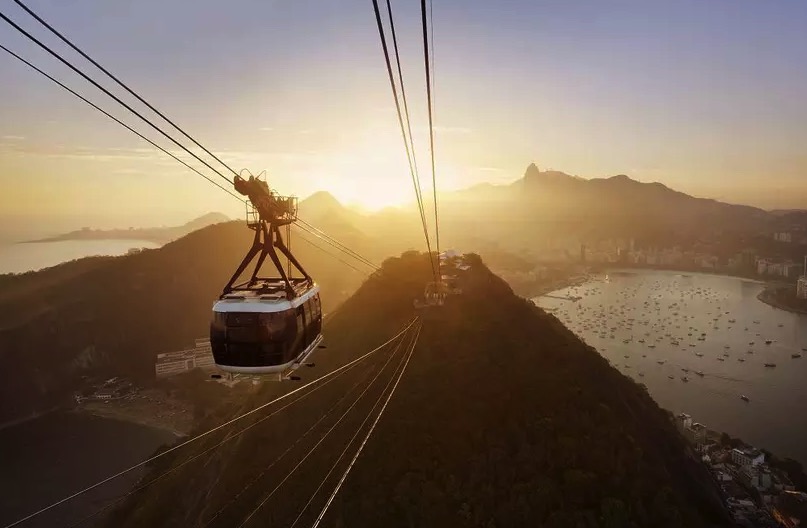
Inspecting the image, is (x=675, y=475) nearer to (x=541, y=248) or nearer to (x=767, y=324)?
(x=767, y=324)

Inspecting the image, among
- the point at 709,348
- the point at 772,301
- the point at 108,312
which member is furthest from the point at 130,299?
the point at 772,301

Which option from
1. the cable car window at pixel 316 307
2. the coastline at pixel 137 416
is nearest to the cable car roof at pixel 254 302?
the cable car window at pixel 316 307

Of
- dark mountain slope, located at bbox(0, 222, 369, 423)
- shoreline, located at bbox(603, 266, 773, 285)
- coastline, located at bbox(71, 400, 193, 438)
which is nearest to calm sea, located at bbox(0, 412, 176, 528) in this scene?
coastline, located at bbox(71, 400, 193, 438)

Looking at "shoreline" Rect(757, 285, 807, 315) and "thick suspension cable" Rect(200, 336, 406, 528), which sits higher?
"thick suspension cable" Rect(200, 336, 406, 528)

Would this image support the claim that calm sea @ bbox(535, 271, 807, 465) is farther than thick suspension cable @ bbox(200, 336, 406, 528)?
Yes

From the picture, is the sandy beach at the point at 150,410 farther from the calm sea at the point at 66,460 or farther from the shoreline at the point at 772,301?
the shoreline at the point at 772,301

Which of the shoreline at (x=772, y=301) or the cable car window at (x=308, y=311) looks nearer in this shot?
the cable car window at (x=308, y=311)

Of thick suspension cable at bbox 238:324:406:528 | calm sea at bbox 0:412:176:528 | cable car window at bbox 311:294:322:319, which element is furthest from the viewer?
calm sea at bbox 0:412:176:528

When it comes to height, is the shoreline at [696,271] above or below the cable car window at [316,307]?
below

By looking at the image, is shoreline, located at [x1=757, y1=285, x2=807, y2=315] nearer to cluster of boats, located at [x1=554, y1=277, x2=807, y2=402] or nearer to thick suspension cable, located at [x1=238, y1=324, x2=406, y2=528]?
cluster of boats, located at [x1=554, y1=277, x2=807, y2=402]
